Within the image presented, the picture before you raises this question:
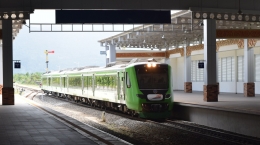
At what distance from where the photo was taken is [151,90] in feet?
71.2

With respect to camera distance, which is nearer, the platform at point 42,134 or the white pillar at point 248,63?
the platform at point 42,134

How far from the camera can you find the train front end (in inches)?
844

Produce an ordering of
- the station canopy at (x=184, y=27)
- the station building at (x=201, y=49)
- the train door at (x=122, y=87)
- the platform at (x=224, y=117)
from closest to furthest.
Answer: the platform at (x=224, y=117) → the train door at (x=122, y=87) → the station canopy at (x=184, y=27) → the station building at (x=201, y=49)

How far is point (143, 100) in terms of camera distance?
21.4m

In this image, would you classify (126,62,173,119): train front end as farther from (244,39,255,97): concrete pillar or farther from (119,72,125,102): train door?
(244,39,255,97): concrete pillar

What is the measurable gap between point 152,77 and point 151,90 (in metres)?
0.63

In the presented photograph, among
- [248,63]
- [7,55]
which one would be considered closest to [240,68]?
[248,63]

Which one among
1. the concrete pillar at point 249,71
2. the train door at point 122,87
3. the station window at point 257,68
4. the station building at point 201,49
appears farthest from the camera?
A: the station window at point 257,68

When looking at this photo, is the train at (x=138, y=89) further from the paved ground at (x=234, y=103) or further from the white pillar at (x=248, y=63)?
the white pillar at (x=248, y=63)

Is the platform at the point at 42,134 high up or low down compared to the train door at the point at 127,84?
down

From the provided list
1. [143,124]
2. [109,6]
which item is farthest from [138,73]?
[109,6]

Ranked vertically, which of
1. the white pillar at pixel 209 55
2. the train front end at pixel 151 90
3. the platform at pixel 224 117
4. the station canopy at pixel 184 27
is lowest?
the platform at pixel 224 117

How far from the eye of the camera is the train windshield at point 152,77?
2173cm

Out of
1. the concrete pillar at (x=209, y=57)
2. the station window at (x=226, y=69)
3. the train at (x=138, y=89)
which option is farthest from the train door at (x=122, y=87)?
the station window at (x=226, y=69)
